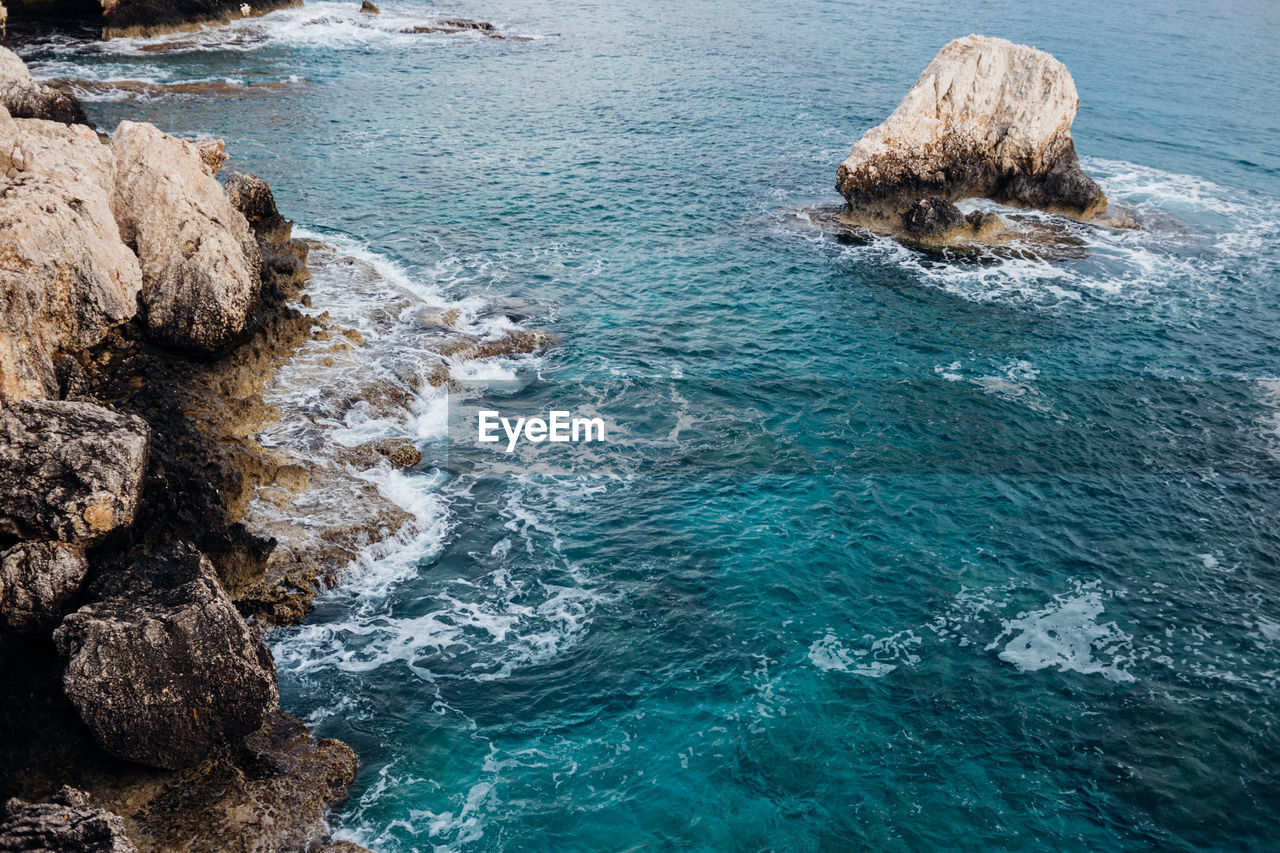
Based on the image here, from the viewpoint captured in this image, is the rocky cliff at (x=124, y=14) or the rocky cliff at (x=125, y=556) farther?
the rocky cliff at (x=124, y=14)

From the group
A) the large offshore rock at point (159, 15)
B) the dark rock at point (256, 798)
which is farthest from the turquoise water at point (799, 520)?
the large offshore rock at point (159, 15)

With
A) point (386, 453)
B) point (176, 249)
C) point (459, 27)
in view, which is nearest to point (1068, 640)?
point (386, 453)

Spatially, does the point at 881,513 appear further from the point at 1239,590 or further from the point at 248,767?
the point at 248,767

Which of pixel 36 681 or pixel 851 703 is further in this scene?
pixel 851 703

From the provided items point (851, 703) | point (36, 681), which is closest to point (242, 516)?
point (36, 681)

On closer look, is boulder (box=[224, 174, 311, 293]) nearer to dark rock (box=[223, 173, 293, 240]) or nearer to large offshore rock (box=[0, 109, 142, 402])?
dark rock (box=[223, 173, 293, 240])

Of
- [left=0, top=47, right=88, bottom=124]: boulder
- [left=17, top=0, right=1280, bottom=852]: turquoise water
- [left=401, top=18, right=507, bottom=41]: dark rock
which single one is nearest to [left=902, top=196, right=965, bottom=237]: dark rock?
[left=17, top=0, right=1280, bottom=852]: turquoise water

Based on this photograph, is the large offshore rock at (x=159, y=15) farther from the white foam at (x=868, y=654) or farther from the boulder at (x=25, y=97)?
the white foam at (x=868, y=654)
